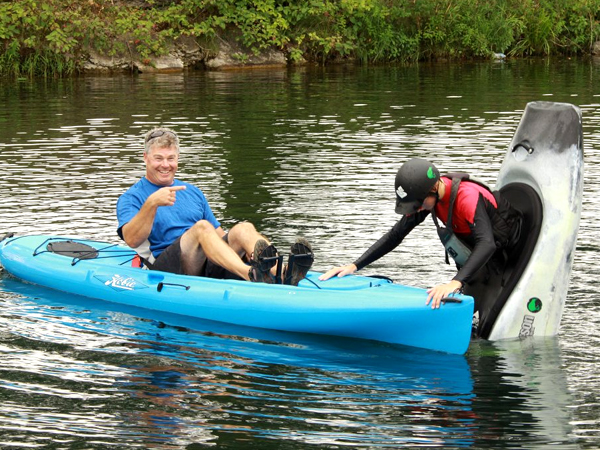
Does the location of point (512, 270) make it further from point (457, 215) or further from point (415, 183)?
point (415, 183)

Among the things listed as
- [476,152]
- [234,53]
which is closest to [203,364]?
[476,152]

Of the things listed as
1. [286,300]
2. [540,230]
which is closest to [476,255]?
[540,230]

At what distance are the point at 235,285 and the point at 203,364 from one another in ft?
3.05

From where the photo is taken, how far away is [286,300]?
6.80m

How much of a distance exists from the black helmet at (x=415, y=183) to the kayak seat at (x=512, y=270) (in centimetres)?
88

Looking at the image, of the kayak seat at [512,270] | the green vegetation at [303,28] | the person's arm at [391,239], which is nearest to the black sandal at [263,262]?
the person's arm at [391,239]

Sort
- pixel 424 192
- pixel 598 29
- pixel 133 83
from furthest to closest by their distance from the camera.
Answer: pixel 598 29 → pixel 133 83 → pixel 424 192

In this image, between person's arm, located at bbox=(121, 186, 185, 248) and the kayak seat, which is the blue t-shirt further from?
the kayak seat

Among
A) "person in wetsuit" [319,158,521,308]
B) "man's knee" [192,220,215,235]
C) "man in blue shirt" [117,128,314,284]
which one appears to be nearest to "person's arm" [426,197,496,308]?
"person in wetsuit" [319,158,521,308]

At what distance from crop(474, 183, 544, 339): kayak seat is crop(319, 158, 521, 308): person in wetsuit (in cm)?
9

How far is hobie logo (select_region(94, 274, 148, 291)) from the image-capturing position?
7.55 metres

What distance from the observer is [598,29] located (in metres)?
27.4

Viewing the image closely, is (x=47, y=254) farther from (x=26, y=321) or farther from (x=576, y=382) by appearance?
(x=576, y=382)

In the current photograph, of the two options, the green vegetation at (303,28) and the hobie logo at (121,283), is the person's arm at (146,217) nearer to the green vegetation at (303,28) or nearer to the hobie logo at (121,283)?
the hobie logo at (121,283)
